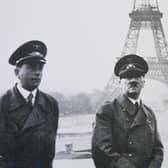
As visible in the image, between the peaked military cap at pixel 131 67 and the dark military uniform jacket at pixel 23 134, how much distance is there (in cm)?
36

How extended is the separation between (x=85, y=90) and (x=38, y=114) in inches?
58.8

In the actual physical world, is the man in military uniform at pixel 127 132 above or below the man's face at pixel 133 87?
below

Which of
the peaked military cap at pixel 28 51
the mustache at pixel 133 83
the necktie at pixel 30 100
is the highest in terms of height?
the peaked military cap at pixel 28 51

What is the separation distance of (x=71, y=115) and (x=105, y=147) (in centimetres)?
139

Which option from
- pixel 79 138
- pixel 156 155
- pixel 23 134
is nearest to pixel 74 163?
pixel 79 138

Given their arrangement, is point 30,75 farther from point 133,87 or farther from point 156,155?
point 156,155

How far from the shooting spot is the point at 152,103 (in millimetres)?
2869

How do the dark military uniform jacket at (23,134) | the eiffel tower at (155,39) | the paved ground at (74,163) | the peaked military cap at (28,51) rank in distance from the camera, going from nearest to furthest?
the dark military uniform jacket at (23,134) < the peaked military cap at (28,51) < the paved ground at (74,163) < the eiffel tower at (155,39)

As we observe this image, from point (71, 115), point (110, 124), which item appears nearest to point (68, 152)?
point (71, 115)

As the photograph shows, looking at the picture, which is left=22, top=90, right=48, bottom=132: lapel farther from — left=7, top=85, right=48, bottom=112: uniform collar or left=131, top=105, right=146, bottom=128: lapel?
left=131, top=105, right=146, bottom=128: lapel

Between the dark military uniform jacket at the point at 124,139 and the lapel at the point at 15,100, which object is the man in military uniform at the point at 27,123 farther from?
the dark military uniform jacket at the point at 124,139

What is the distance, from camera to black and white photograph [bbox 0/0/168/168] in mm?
1423

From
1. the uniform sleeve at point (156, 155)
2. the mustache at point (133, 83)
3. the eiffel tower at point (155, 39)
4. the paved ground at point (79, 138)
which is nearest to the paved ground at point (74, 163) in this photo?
the paved ground at point (79, 138)

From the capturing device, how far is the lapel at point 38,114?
1.40 m
